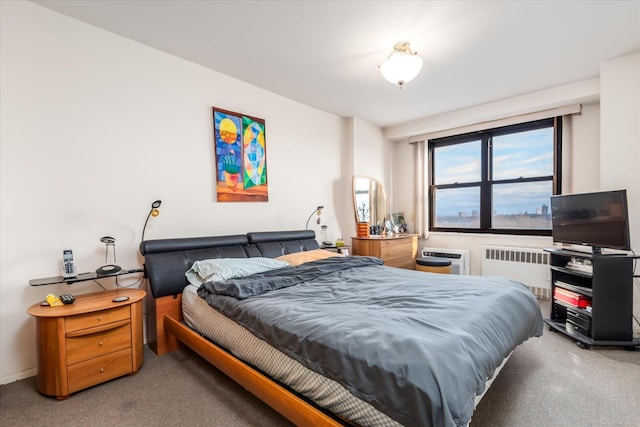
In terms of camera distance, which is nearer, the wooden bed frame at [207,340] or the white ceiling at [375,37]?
the wooden bed frame at [207,340]

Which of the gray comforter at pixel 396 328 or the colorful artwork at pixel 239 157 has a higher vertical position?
the colorful artwork at pixel 239 157

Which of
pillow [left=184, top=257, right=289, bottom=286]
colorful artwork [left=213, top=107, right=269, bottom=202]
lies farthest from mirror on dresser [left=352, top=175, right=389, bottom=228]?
pillow [left=184, top=257, right=289, bottom=286]

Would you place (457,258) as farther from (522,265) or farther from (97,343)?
(97,343)

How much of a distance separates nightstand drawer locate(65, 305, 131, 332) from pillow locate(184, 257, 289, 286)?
1.73 ft

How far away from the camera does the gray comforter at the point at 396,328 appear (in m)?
1.06

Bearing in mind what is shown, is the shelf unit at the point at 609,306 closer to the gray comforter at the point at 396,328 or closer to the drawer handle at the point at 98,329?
the gray comforter at the point at 396,328

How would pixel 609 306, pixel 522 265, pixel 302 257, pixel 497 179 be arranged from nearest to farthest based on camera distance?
pixel 609 306 < pixel 302 257 < pixel 522 265 < pixel 497 179

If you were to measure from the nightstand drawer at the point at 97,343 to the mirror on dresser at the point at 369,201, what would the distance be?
3.27 m

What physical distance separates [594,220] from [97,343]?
4204 millimetres

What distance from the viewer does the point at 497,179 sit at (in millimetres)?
4453

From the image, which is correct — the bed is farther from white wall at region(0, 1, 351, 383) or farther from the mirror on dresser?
the mirror on dresser

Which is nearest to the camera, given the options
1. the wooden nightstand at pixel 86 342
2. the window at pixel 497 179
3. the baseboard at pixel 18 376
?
the wooden nightstand at pixel 86 342

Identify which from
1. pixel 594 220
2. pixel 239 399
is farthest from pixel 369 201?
pixel 239 399

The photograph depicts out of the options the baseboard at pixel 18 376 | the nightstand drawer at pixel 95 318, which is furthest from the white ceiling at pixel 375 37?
the baseboard at pixel 18 376
